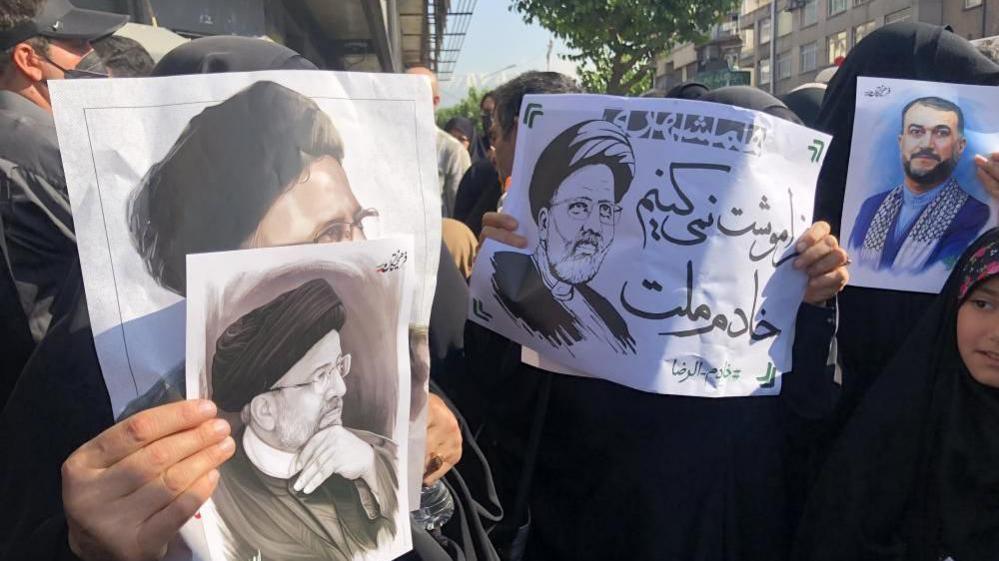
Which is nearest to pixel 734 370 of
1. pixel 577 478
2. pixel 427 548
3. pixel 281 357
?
pixel 577 478

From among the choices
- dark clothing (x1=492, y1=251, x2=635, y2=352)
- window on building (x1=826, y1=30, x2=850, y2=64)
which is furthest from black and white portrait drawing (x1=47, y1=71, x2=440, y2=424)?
window on building (x1=826, y1=30, x2=850, y2=64)

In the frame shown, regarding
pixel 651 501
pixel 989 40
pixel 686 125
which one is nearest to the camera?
pixel 686 125

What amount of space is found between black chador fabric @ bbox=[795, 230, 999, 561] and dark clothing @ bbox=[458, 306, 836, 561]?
96 mm

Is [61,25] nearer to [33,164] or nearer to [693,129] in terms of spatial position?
[33,164]

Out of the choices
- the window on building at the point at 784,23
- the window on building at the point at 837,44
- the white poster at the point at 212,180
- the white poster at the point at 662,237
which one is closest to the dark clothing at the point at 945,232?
the white poster at the point at 662,237

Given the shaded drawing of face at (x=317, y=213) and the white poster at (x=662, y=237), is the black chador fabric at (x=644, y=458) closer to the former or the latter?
the white poster at (x=662, y=237)

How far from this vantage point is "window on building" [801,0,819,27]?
140ft

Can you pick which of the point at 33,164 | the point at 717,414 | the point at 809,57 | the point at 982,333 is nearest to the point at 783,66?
the point at 809,57

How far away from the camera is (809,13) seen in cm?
4353

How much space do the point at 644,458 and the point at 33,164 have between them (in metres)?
1.35

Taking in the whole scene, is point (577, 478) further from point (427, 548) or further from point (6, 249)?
point (6, 249)

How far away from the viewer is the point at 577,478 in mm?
1767

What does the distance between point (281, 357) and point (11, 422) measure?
1.20ft

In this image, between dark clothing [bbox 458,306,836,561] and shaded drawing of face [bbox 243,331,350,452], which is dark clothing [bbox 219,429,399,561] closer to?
shaded drawing of face [bbox 243,331,350,452]
